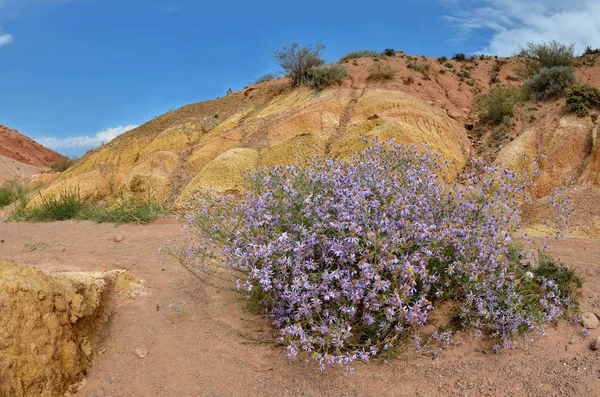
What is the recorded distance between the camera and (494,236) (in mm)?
4203

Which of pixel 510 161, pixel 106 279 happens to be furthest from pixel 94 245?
pixel 510 161

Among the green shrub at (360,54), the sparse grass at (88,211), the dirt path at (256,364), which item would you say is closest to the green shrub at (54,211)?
the sparse grass at (88,211)

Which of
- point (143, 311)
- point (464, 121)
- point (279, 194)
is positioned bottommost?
point (143, 311)

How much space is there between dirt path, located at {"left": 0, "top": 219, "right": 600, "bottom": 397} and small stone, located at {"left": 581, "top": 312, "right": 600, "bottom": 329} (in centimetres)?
12

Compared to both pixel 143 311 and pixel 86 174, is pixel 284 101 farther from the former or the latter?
pixel 143 311

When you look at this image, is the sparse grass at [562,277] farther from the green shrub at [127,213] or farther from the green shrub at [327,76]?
the green shrub at [327,76]

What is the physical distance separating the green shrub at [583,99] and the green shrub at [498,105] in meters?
1.50

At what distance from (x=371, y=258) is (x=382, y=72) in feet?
36.4

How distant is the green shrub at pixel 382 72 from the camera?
44.8ft

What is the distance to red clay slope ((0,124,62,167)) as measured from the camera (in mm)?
41319

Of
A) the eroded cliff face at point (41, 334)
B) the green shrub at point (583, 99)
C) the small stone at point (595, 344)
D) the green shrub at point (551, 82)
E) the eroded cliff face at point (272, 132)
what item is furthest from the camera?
the green shrub at point (551, 82)

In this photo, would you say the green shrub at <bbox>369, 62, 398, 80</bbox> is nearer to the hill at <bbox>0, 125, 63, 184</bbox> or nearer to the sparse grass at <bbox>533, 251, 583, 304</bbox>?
the sparse grass at <bbox>533, 251, 583, 304</bbox>

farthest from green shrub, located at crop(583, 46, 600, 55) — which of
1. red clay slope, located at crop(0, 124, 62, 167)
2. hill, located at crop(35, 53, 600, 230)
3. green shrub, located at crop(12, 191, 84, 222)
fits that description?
red clay slope, located at crop(0, 124, 62, 167)

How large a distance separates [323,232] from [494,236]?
63.5 inches
